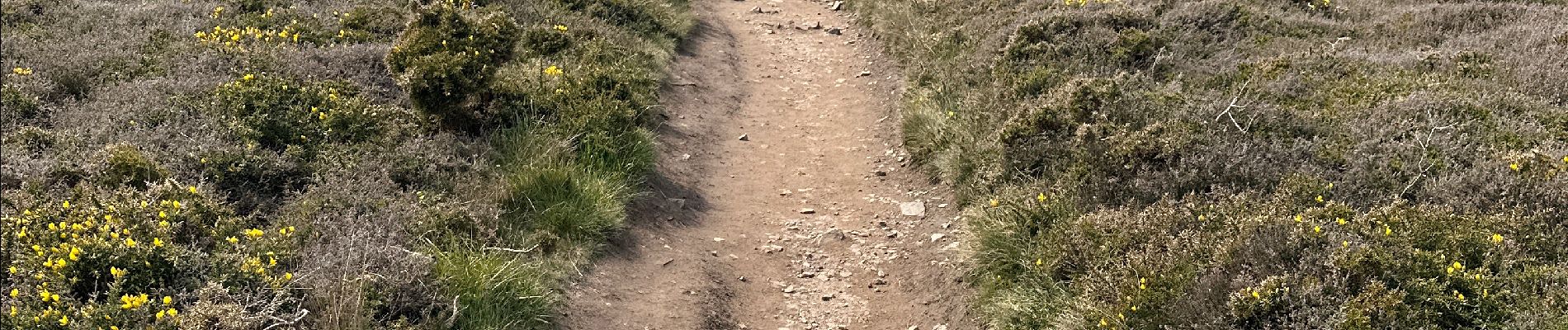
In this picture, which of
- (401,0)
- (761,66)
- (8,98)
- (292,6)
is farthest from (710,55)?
(8,98)

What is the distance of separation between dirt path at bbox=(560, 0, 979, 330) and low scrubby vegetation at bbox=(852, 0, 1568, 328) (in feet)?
1.67

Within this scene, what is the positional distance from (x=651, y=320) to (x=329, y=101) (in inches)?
151

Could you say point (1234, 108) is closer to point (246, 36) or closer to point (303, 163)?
point (303, 163)

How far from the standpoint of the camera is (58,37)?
1101 cm

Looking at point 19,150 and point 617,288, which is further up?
point 19,150

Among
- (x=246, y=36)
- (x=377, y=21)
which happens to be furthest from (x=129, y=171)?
(x=377, y=21)

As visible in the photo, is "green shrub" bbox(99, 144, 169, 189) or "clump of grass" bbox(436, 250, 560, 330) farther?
"green shrub" bbox(99, 144, 169, 189)

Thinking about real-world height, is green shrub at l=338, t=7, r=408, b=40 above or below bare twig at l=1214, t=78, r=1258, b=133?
below

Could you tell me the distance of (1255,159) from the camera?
848 centimetres

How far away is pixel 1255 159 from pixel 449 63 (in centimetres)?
666

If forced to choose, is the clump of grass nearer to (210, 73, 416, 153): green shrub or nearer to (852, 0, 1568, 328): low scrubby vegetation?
(210, 73, 416, 153): green shrub

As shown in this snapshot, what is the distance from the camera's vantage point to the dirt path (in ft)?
26.8

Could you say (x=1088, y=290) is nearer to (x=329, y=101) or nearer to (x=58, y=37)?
(x=329, y=101)

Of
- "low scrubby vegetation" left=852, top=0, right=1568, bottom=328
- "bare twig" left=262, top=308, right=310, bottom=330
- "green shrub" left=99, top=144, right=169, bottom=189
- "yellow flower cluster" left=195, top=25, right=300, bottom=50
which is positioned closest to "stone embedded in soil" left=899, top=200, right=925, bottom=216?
"low scrubby vegetation" left=852, top=0, right=1568, bottom=328
